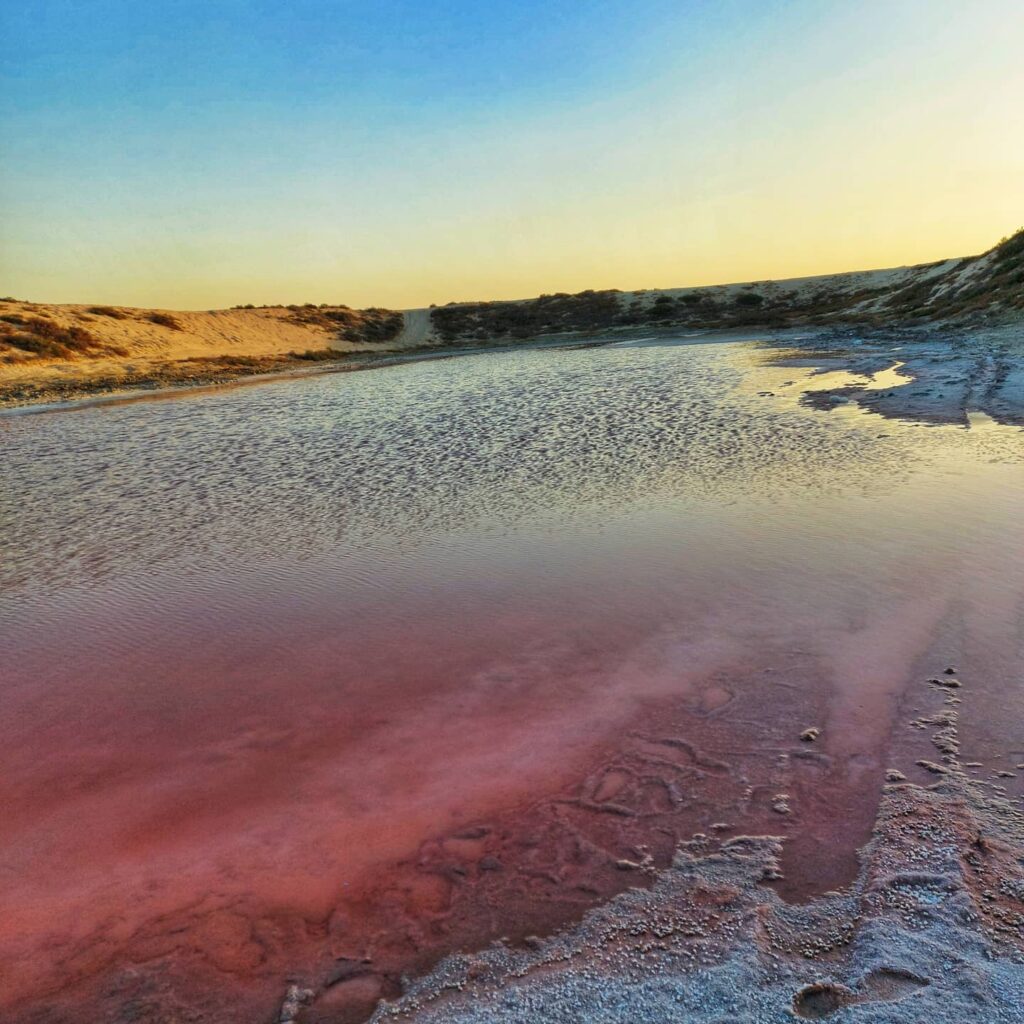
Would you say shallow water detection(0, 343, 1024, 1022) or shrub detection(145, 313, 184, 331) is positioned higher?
shrub detection(145, 313, 184, 331)

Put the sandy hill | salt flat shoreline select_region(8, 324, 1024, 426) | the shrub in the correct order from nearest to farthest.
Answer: salt flat shoreline select_region(8, 324, 1024, 426)
the sandy hill
the shrub

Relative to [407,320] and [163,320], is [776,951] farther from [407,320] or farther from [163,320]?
[407,320]

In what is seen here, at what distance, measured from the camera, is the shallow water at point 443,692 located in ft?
10.8

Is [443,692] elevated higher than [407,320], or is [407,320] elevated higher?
[407,320]

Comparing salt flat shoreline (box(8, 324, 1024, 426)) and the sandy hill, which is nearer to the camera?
salt flat shoreline (box(8, 324, 1024, 426))

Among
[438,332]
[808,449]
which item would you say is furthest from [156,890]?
[438,332]

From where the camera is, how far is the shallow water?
3.28m

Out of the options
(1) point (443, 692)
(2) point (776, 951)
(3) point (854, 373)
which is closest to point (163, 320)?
(3) point (854, 373)

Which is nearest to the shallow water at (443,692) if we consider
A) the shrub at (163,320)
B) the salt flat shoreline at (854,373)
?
the salt flat shoreline at (854,373)

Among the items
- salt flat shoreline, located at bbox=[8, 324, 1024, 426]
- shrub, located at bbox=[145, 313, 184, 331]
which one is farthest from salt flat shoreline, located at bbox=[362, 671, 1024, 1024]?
shrub, located at bbox=[145, 313, 184, 331]

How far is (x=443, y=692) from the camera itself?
5059 mm

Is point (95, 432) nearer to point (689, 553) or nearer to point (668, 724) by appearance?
point (689, 553)

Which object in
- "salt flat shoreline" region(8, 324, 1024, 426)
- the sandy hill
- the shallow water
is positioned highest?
the sandy hill

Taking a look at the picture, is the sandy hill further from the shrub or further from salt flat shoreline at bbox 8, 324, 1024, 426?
salt flat shoreline at bbox 8, 324, 1024, 426
